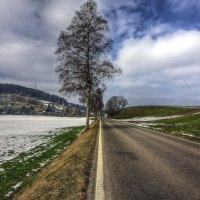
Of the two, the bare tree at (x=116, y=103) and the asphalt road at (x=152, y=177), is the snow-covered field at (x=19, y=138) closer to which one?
the asphalt road at (x=152, y=177)

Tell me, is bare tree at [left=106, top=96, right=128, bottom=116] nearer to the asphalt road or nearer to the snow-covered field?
the snow-covered field

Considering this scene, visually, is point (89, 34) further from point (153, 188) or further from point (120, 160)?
point (153, 188)

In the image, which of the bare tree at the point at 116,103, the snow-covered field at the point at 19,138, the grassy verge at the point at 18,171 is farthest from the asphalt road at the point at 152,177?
the bare tree at the point at 116,103

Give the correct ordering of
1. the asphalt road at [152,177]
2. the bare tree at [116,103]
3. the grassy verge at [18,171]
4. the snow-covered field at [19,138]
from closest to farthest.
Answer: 1. the asphalt road at [152,177]
2. the grassy verge at [18,171]
3. the snow-covered field at [19,138]
4. the bare tree at [116,103]

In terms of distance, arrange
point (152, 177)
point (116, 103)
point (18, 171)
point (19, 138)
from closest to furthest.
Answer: point (152, 177) < point (18, 171) < point (19, 138) < point (116, 103)

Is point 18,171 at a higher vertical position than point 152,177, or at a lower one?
lower

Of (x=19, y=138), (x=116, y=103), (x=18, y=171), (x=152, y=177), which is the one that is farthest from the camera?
(x=116, y=103)

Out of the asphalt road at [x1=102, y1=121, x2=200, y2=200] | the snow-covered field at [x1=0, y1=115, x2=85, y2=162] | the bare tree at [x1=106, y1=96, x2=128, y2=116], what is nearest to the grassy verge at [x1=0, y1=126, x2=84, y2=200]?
the snow-covered field at [x1=0, y1=115, x2=85, y2=162]

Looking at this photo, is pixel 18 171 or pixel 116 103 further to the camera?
pixel 116 103

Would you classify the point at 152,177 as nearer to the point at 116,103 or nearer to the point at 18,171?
the point at 18,171

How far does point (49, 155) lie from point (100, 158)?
796cm

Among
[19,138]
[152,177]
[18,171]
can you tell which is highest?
[19,138]

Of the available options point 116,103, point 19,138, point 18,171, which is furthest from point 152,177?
point 116,103

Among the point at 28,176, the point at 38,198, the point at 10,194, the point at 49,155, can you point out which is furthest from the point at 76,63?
the point at 38,198
